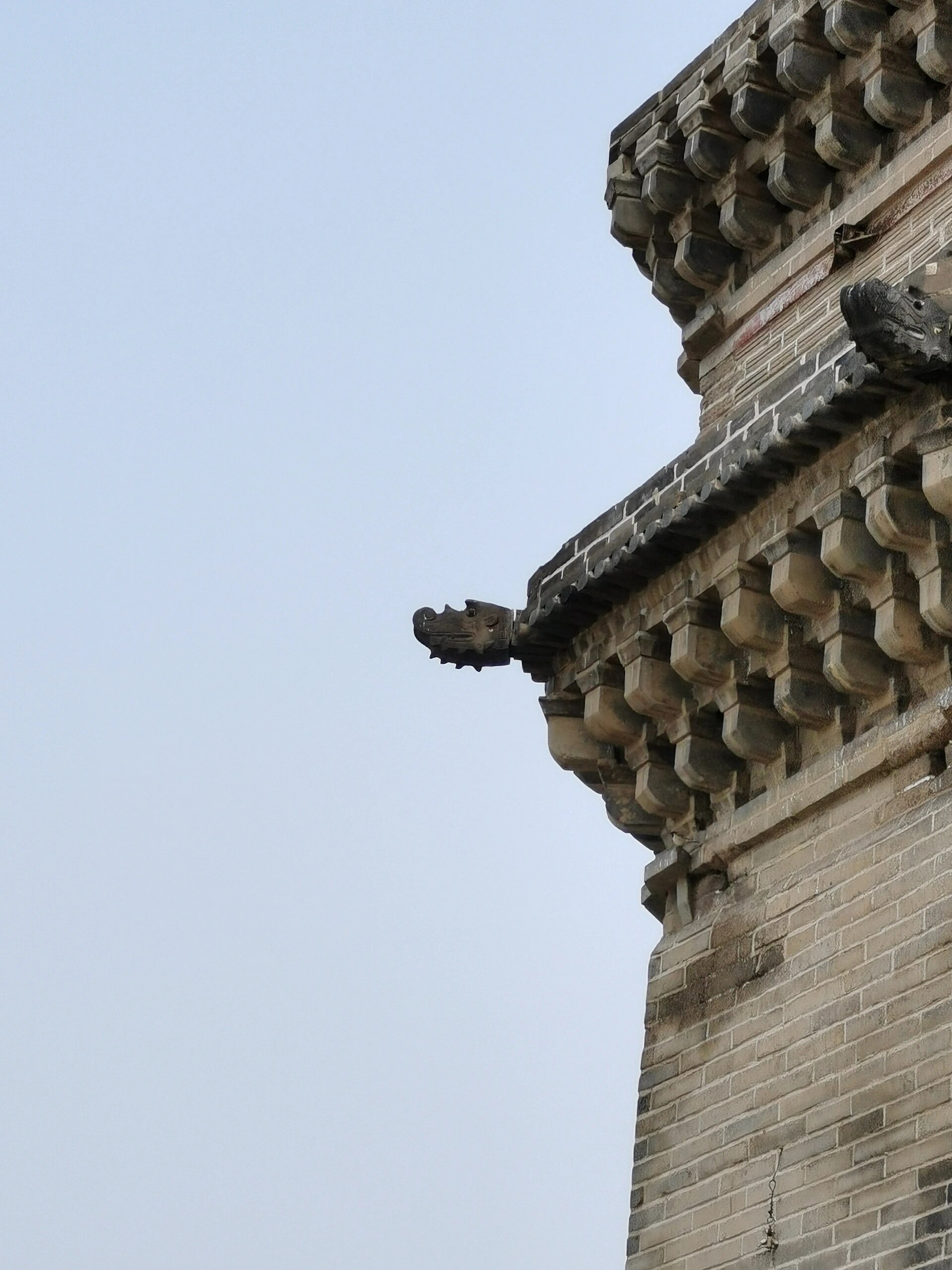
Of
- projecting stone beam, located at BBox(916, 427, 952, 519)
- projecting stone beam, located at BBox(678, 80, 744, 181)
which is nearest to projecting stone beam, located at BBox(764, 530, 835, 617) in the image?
projecting stone beam, located at BBox(916, 427, 952, 519)

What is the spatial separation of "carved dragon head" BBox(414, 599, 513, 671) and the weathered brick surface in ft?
5.71

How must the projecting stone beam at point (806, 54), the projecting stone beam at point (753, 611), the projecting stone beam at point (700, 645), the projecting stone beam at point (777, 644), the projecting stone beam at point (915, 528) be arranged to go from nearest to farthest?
the projecting stone beam at point (915, 528) < the projecting stone beam at point (777, 644) < the projecting stone beam at point (753, 611) < the projecting stone beam at point (700, 645) < the projecting stone beam at point (806, 54)

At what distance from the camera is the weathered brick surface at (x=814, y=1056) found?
400 inches

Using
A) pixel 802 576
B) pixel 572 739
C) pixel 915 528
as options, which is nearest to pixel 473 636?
pixel 572 739

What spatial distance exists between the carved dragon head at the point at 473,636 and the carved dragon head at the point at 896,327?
3.16 metres

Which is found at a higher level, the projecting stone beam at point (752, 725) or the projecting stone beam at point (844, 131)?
the projecting stone beam at point (844, 131)

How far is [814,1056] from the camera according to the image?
35.6 ft

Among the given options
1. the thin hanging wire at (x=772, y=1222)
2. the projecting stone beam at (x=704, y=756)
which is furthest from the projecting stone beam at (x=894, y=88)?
the thin hanging wire at (x=772, y=1222)

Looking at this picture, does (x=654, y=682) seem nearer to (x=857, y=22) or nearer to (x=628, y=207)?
(x=628, y=207)

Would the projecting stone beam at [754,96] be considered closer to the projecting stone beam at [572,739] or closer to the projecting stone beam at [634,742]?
the projecting stone beam at [634,742]

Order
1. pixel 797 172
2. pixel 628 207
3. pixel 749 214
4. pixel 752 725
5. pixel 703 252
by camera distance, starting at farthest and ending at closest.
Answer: pixel 628 207, pixel 703 252, pixel 749 214, pixel 797 172, pixel 752 725

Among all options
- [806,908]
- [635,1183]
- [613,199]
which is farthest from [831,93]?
[635,1183]

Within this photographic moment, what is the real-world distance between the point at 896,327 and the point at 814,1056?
2871mm

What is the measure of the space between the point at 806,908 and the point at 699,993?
833mm
